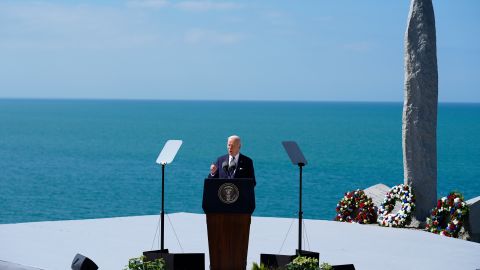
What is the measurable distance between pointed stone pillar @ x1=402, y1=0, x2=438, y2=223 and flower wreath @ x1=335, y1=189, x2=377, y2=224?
3.13 feet

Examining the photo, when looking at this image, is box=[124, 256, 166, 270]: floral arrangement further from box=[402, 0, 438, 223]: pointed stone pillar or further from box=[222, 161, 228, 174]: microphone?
box=[402, 0, 438, 223]: pointed stone pillar

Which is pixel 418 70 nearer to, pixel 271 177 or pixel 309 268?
pixel 309 268

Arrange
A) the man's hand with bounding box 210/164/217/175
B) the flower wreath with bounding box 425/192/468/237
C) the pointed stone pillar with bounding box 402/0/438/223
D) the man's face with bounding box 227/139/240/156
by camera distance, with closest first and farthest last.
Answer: the man's hand with bounding box 210/164/217/175
the man's face with bounding box 227/139/240/156
the flower wreath with bounding box 425/192/468/237
the pointed stone pillar with bounding box 402/0/438/223

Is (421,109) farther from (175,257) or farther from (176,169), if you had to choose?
(176,169)

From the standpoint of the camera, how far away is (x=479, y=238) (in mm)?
13867

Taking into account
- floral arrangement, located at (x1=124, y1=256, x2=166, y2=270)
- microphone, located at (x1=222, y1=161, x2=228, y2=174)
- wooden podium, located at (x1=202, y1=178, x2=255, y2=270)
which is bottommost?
floral arrangement, located at (x1=124, y1=256, x2=166, y2=270)

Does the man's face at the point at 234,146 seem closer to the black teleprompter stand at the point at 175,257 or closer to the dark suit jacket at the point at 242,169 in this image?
the dark suit jacket at the point at 242,169

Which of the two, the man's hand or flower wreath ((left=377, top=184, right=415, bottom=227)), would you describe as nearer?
the man's hand

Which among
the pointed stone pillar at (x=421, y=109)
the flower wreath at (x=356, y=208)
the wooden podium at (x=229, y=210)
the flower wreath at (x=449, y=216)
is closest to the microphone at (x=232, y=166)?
the wooden podium at (x=229, y=210)

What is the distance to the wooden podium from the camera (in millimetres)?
9180

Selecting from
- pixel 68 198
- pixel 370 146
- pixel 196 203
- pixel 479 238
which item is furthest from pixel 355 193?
pixel 370 146

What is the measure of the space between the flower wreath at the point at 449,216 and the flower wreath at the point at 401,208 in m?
0.48

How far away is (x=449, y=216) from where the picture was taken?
13.9 metres

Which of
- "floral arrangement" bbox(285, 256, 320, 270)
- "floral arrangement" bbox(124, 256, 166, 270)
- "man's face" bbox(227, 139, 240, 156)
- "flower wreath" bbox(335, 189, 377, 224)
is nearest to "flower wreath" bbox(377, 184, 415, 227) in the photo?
"flower wreath" bbox(335, 189, 377, 224)
